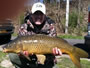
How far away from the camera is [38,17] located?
9.27ft

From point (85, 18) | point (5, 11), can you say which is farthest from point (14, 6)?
point (85, 18)

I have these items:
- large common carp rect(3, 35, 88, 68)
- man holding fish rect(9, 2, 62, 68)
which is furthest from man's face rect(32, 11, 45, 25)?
large common carp rect(3, 35, 88, 68)

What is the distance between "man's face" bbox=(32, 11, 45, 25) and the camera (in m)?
2.82

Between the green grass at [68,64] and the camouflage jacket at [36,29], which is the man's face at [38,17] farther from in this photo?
the green grass at [68,64]

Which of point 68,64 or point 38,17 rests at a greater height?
point 38,17

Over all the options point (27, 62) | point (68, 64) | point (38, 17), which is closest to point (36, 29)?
point (38, 17)

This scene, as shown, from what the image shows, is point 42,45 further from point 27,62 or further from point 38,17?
point 27,62

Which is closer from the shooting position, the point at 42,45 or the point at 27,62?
the point at 42,45

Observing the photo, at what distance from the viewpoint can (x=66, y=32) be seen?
12984mm

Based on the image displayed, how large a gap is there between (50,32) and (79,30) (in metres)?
9.58

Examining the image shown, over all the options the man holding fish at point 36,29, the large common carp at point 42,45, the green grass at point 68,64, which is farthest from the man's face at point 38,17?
the green grass at point 68,64

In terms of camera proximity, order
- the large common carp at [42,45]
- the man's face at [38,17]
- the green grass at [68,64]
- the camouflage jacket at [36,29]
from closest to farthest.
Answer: the large common carp at [42,45] < the man's face at [38,17] < the camouflage jacket at [36,29] < the green grass at [68,64]

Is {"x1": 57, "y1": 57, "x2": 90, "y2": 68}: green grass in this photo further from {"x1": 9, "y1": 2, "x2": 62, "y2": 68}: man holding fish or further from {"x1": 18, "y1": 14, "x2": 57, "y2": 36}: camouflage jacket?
{"x1": 18, "y1": 14, "x2": 57, "y2": 36}: camouflage jacket

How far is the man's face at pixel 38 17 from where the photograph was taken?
9.25 feet
